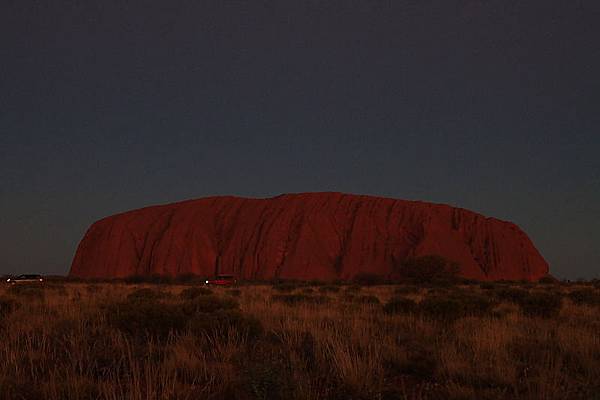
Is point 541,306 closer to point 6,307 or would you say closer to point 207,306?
point 207,306

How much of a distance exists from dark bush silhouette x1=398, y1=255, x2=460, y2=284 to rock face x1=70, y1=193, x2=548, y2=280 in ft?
27.5

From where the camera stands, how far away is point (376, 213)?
60.8m

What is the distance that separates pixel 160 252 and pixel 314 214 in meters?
19.2

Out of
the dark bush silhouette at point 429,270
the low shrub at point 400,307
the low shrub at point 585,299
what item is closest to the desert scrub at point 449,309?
the low shrub at point 400,307

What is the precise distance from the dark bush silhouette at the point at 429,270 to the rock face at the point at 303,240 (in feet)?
27.5

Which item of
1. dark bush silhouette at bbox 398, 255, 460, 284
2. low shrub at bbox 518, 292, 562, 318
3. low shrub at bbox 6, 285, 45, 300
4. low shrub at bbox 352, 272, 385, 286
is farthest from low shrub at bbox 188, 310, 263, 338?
low shrub at bbox 352, 272, 385, 286

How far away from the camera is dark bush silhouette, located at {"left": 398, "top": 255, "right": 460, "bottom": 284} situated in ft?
135

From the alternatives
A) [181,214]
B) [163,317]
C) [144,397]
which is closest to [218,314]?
[163,317]

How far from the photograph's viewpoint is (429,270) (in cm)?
4191

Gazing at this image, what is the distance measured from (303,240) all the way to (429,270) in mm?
17540

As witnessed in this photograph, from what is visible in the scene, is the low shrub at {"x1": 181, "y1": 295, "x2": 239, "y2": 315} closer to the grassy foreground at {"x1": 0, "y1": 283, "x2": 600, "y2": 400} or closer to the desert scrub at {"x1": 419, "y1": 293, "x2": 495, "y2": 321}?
the grassy foreground at {"x1": 0, "y1": 283, "x2": 600, "y2": 400}

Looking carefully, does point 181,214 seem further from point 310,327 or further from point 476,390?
point 476,390

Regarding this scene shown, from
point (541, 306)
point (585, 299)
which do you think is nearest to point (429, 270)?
point (585, 299)

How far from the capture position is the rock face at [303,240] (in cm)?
5416
